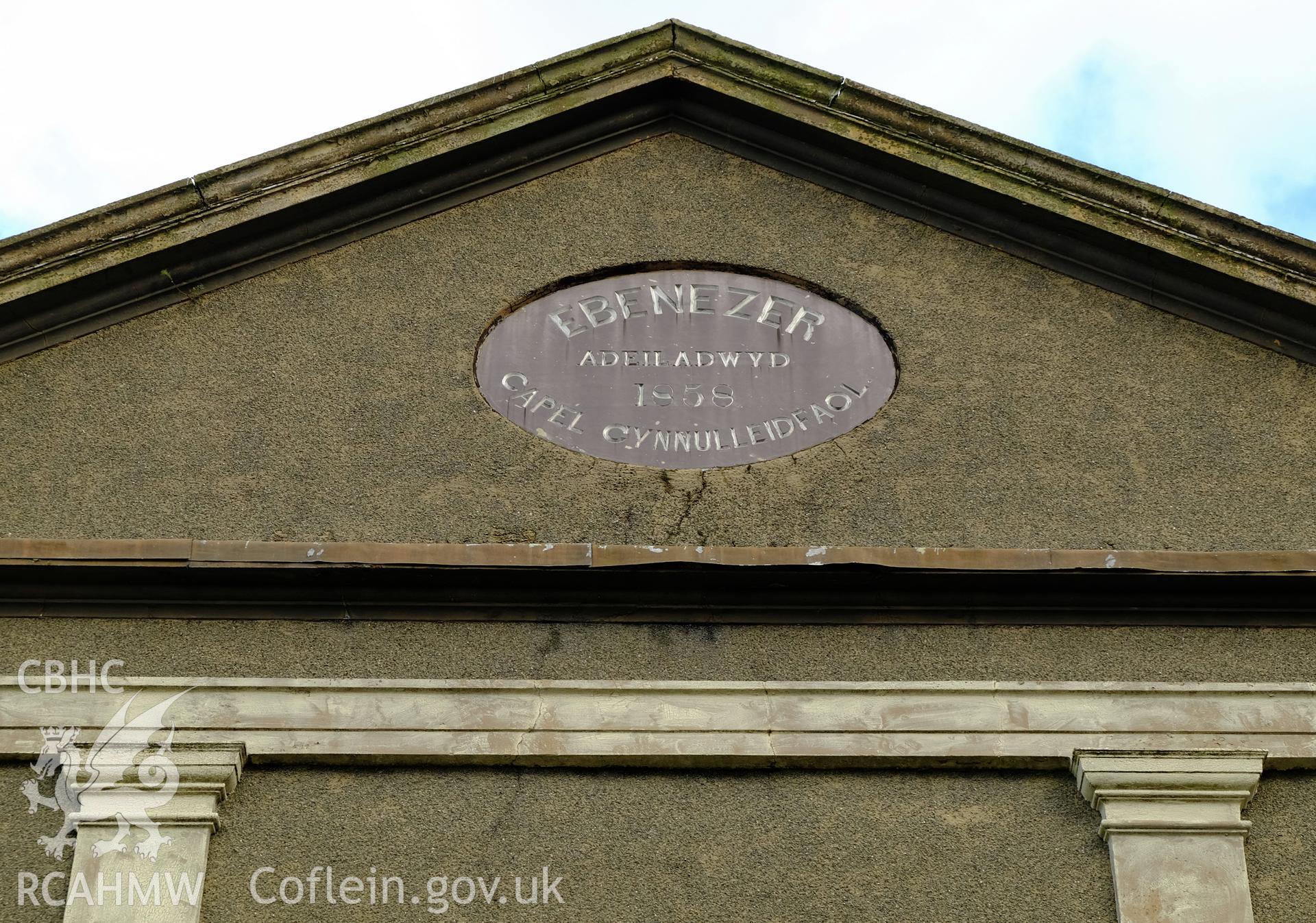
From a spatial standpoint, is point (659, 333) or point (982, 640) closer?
point (982, 640)

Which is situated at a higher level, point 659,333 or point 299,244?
point 299,244

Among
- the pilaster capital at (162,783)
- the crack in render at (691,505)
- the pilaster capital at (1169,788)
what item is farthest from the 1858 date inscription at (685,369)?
the pilaster capital at (162,783)

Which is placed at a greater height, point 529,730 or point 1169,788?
point 529,730

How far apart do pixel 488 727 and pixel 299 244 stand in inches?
112

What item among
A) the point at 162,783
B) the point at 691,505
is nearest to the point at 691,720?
the point at 691,505

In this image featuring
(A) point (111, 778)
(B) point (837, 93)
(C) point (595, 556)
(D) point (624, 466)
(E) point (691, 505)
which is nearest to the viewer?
(A) point (111, 778)

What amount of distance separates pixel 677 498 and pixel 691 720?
1.08 m

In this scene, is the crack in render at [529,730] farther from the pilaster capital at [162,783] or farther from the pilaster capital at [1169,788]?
the pilaster capital at [1169,788]

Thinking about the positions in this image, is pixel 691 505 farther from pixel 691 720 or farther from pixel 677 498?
pixel 691 720

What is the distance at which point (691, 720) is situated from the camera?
6.80m

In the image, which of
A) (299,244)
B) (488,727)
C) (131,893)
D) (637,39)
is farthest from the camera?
(637,39)

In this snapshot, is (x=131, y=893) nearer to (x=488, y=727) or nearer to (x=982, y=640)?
(x=488, y=727)

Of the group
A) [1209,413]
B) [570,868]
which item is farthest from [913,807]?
[1209,413]

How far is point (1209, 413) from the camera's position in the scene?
7.82 metres
